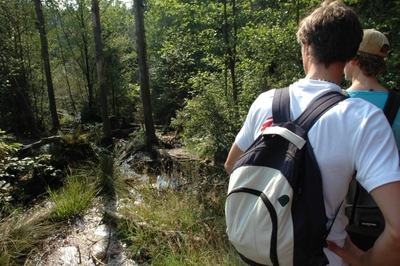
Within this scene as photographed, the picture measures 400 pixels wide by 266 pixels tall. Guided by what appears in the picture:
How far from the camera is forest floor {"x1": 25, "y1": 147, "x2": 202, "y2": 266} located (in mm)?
3328

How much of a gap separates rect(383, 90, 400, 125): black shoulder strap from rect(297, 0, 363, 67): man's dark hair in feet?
1.70

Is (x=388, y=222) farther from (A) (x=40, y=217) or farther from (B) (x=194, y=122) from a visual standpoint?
(B) (x=194, y=122)

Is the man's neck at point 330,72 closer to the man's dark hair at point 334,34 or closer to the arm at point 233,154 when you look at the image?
the man's dark hair at point 334,34

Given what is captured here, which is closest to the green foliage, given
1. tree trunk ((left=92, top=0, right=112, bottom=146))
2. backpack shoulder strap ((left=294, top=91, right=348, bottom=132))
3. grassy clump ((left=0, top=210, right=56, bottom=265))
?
grassy clump ((left=0, top=210, right=56, bottom=265))

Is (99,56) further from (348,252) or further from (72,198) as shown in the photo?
(348,252)

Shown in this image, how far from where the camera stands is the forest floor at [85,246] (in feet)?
10.9

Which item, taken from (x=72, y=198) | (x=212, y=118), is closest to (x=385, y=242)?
(x=72, y=198)

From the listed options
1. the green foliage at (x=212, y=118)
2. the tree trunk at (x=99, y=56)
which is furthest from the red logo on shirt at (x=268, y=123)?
the tree trunk at (x=99, y=56)

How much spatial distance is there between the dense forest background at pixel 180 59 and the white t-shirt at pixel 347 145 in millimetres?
3467

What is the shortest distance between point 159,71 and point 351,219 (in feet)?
61.4

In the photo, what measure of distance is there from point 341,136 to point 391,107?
2.33 ft

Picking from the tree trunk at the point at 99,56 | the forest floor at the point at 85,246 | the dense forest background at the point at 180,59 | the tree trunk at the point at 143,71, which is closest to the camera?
the forest floor at the point at 85,246

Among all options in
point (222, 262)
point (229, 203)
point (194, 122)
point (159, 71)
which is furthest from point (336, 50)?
point (159, 71)

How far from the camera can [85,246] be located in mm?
3631
